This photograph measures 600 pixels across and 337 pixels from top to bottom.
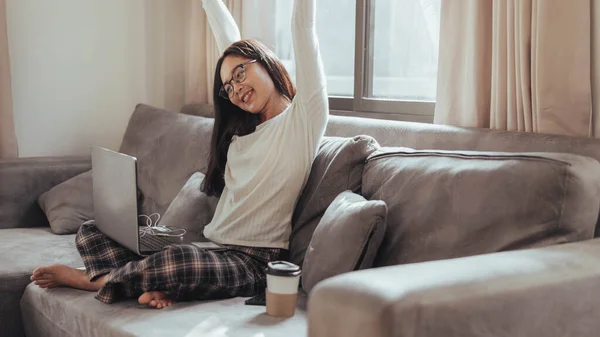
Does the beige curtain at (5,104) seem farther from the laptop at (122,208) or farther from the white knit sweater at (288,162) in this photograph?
the white knit sweater at (288,162)

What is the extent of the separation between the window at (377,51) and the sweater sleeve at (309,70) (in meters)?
0.67

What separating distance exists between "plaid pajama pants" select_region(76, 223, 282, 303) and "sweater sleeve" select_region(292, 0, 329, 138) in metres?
0.40

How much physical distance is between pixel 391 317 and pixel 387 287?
0.20 feet

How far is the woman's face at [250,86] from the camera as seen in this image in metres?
2.37

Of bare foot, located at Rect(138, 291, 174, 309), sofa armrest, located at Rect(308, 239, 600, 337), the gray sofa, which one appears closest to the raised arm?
the gray sofa

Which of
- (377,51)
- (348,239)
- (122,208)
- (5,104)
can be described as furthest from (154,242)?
(5,104)

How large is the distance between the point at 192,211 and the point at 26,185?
2.89 ft

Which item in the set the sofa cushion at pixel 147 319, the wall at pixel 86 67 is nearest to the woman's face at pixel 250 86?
the sofa cushion at pixel 147 319

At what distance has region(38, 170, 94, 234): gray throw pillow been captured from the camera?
2953mm

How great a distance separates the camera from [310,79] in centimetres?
222

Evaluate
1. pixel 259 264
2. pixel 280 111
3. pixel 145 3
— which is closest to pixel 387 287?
pixel 259 264

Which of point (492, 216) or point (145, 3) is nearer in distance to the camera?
point (492, 216)

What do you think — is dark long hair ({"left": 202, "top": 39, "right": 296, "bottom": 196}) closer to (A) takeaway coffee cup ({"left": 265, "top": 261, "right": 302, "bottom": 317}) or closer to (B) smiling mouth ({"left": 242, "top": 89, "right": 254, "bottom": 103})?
(B) smiling mouth ({"left": 242, "top": 89, "right": 254, "bottom": 103})

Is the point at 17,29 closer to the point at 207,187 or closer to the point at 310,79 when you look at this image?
the point at 207,187
